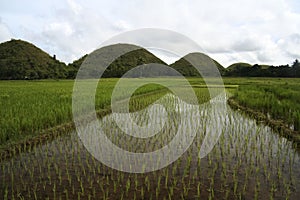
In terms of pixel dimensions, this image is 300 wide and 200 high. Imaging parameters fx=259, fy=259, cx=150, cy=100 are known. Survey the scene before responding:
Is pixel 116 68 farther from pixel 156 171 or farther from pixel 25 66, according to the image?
pixel 156 171

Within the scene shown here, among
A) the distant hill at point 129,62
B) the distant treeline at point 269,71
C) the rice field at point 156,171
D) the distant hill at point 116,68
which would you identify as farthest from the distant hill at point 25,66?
the rice field at point 156,171

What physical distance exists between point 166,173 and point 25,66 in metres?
42.5

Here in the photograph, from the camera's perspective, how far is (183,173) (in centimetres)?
326

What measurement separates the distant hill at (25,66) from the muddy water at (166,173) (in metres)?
37.1

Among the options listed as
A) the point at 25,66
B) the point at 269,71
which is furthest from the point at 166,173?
the point at 25,66

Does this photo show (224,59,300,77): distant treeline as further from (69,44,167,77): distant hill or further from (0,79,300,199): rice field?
(0,79,300,199): rice field

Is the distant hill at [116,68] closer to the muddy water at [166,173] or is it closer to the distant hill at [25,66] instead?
the distant hill at [25,66]

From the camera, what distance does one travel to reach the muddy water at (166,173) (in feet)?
8.99

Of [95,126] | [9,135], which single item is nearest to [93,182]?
[9,135]

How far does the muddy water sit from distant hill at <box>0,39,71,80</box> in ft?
122

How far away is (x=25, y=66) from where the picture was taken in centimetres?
4041

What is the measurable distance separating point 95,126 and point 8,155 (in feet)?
7.30

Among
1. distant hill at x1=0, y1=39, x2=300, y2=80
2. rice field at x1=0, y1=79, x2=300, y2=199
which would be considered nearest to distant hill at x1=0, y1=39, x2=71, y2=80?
distant hill at x1=0, y1=39, x2=300, y2=80

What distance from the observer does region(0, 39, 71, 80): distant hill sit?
1476 inches
